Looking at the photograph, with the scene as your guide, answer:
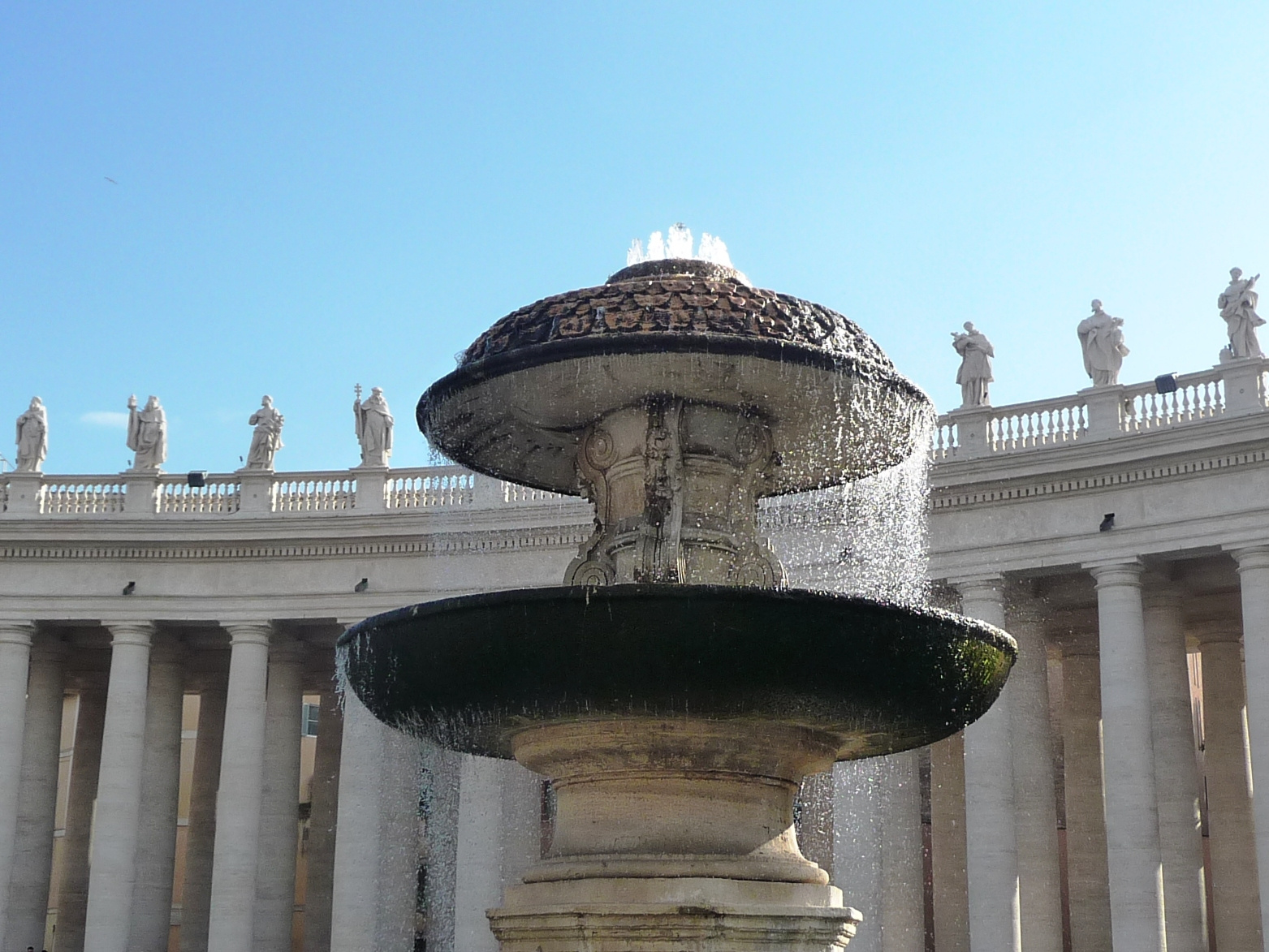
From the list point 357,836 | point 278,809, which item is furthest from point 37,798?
point 357,836

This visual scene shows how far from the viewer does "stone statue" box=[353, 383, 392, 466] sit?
1973 inches

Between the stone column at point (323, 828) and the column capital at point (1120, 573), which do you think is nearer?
the column capital at point (1120, 573)

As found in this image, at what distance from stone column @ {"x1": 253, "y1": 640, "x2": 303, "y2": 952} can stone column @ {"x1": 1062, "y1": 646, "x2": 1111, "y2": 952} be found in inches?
899

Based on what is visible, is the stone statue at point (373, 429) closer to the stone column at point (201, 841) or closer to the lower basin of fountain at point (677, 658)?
the stone column at point (201, 841)

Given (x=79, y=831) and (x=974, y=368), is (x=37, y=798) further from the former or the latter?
(x=974, y=368)

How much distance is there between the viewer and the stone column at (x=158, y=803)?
164ft

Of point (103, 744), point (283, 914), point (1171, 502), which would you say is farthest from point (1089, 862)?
point (103, 744)

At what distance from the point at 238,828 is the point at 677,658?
35.7 m

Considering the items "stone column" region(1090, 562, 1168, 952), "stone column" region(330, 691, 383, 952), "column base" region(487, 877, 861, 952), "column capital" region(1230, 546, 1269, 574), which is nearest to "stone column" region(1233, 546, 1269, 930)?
"column capital" region(1230, 546, 1269, 574)

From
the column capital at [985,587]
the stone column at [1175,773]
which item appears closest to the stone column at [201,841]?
the column capital at [985,587]

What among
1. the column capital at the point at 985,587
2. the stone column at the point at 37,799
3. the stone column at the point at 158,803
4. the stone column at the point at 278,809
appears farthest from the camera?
the stone column at the point at 278,809

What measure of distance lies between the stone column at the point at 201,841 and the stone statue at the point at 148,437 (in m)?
9.27

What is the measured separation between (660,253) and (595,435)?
2.32 meters

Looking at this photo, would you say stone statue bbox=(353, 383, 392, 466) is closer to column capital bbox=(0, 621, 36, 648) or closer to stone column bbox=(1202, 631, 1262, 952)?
column capital bbox=(0, 621, 36, 648)
